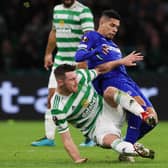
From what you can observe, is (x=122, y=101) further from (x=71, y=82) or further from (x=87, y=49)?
(x=87, y=49)

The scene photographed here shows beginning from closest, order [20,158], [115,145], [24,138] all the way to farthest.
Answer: [115,145] < [20,158] < [24,138]

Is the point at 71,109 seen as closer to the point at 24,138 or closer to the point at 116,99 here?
the point at 116,99

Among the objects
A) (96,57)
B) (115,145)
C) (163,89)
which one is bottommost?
(163,89)

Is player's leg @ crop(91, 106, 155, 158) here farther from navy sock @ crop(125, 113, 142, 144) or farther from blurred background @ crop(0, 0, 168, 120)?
blurred background @ crop(0, 0, 168, 120)

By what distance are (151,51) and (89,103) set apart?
10.4m

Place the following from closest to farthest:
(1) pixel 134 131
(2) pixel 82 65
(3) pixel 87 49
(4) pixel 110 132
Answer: (4) pixel 110 132 → (1) pixel 134 131 → (2) pixel 82 65 → (3) pixel 87 49

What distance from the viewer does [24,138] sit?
14109 millimetres

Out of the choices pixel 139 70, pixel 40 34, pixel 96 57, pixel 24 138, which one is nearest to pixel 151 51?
→ pixel 139 70

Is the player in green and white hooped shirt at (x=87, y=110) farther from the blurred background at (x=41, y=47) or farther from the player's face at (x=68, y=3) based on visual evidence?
the blurred background at (x=41, y=47)

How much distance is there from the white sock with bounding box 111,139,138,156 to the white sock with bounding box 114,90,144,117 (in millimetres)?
392

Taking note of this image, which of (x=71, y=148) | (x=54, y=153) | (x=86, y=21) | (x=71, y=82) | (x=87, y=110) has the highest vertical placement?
(x=86, y=21)

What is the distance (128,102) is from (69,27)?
301 cm

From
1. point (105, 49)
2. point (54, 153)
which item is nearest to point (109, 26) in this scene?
point (105, 49)

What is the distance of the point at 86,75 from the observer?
989 centimetres
